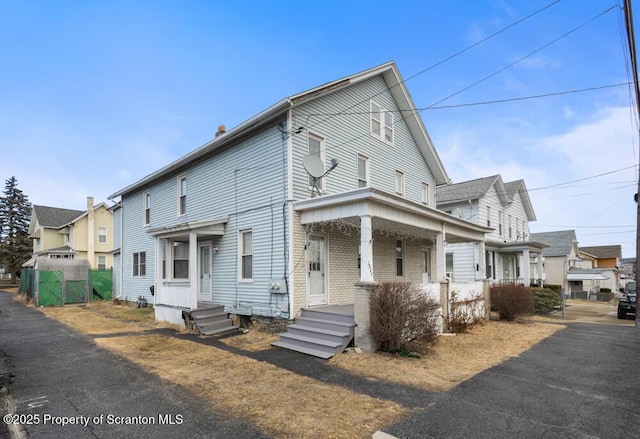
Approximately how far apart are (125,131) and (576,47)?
21.2 metres

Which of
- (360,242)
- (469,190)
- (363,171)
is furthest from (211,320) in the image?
(469,190)

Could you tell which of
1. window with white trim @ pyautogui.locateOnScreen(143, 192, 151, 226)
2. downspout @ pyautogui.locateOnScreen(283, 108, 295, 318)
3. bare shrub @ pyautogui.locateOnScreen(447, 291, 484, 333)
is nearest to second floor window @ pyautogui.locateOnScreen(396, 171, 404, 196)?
bare shrub @ pyautogui.locateOnScreen(447, 291, 484, 333)

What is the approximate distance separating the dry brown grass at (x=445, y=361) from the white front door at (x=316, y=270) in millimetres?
2938

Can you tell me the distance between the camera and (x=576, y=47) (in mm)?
9086

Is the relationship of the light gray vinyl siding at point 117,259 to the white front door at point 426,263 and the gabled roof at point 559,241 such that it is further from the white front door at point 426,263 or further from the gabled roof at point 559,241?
the gabled roof at point 559,241

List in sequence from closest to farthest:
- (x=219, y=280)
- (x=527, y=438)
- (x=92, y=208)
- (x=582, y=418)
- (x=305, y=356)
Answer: (x=527, y=438) → (x=582, y=418) → (x=305, y=356) → (x=219, y=280) → (x=92, y=208)

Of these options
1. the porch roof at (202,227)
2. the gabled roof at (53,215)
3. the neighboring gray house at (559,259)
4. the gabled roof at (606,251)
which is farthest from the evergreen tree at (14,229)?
the gabled roof at (606,251)

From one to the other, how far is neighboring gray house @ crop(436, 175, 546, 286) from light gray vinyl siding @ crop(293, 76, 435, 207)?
256 inches

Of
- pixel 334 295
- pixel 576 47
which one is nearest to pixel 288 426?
pixel 334 295

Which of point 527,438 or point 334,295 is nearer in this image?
point 527,438

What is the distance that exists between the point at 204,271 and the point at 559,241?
3456 cm

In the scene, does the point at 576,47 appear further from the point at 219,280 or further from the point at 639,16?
the point at 219,280

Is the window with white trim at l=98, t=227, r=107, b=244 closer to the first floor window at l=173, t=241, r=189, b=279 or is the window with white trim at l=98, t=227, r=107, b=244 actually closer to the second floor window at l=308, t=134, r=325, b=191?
the first floor window at l=173, t=241, r=189, b=279

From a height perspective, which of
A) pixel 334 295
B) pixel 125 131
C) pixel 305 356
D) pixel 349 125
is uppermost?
pixel 125 131
